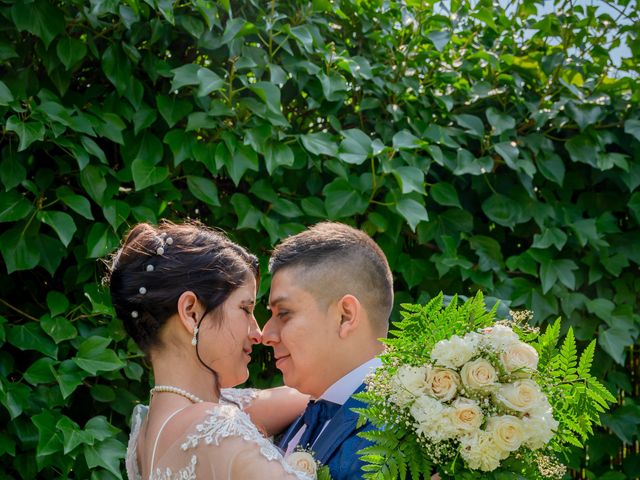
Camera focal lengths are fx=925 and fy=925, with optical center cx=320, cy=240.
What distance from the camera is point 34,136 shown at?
130 inches

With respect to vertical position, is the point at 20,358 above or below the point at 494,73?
below

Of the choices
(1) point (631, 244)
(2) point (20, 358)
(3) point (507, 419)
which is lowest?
(2) point (20, 358)

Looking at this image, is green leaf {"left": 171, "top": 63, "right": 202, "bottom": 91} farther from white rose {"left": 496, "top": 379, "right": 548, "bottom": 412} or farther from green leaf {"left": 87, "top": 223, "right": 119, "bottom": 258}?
white rose {"left": 496, "top": 379, "right": 548, "bottom": 412}

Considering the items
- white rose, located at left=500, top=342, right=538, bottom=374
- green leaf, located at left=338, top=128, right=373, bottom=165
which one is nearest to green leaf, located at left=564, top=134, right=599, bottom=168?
green leaf, located at left=338, top=128, right=373, bottom=165

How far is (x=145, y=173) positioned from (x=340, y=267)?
1.03m

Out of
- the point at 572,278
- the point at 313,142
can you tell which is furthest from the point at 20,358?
the point at 572,278

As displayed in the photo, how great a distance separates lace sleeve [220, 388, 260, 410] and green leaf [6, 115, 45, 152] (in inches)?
43.8

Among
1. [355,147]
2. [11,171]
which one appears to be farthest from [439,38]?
[11,171]

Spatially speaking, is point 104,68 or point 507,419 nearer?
point 507,419

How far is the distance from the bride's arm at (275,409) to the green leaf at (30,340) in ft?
2.65

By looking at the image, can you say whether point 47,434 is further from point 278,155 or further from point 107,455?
point 278,155

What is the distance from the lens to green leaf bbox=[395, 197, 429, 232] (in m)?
3.76

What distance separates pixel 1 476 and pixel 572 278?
250cm

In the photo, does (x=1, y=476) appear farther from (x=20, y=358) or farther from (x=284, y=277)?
(x=284, y=277)
